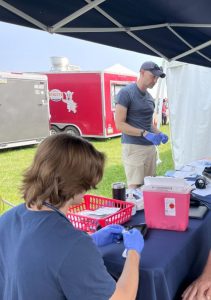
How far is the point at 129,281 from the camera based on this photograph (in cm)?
111

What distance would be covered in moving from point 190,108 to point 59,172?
A: 184 inches

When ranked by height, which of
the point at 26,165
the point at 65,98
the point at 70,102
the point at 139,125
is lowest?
the point at 26,165

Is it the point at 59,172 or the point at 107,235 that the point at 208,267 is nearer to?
the point at 107,235

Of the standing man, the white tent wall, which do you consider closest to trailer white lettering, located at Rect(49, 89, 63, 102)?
the white tent wall

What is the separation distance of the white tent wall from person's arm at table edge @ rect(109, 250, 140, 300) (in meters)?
4.45

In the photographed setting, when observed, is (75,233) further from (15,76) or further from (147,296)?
(15,76)

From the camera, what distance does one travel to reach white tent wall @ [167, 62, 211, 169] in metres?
5.27

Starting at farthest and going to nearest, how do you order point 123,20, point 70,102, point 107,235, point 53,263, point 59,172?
point 70,102
point 123,20
point 107,235
point 59,172
point 53,263

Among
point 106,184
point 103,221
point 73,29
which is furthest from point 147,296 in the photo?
point 106,184

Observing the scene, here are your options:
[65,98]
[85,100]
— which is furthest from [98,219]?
[65,98]

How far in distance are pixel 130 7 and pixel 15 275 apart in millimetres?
1680

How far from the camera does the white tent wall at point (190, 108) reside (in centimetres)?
527

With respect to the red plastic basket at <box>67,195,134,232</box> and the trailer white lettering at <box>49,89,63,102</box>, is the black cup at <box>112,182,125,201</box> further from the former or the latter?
the trailer white lettering at <box>49,89,63,102</box>

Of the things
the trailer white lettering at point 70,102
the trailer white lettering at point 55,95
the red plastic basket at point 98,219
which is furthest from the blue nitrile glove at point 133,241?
the trailer white lettering at point 55,95
